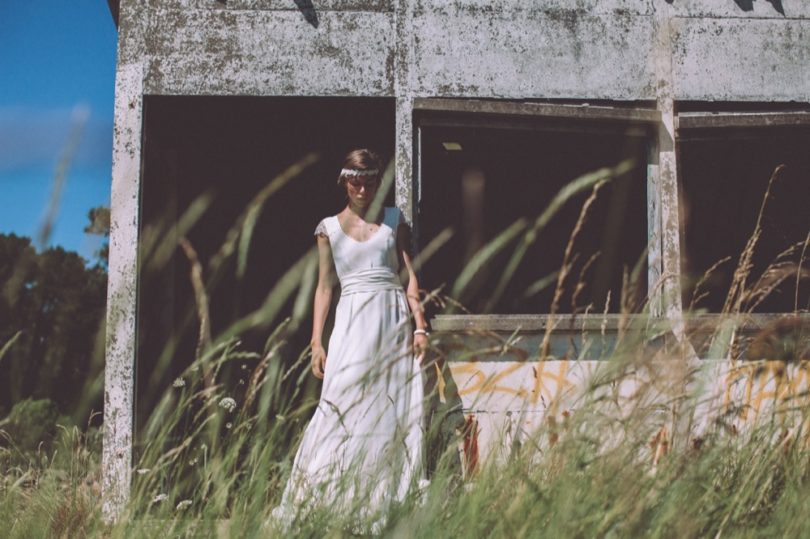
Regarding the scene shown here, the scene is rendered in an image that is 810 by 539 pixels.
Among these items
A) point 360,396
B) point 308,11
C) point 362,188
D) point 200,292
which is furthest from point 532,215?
point 200,292

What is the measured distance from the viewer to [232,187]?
23.8 ft

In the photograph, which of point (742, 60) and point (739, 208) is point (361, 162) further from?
point (739, 208)

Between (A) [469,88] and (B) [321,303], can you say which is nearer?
(B) [321,303]

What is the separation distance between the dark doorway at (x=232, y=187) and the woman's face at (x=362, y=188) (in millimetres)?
1203

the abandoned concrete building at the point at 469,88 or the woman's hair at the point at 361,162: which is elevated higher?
the abandoned concrete building at the point at 469,88

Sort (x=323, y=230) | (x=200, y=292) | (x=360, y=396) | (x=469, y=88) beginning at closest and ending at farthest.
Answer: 1. (x=200, y=292)
2. (x=360, y=396)
3. (x=323, y=230)
4. (x=469, y=88)

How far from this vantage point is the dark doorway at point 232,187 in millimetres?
5281

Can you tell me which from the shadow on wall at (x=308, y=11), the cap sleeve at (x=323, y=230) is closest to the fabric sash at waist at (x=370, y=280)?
the cap sleeve at (x=323, y=230)

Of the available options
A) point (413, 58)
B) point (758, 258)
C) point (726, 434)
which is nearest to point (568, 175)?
point (758, 258)

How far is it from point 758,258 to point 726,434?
6810 mm

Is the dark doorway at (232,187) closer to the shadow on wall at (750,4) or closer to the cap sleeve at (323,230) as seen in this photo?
the cap sleeve at (323,230)

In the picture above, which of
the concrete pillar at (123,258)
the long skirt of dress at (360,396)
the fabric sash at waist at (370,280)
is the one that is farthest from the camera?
the concrete pillar at (123,258)

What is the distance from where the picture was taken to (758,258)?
26.5ft

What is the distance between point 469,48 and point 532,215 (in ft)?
9.45
